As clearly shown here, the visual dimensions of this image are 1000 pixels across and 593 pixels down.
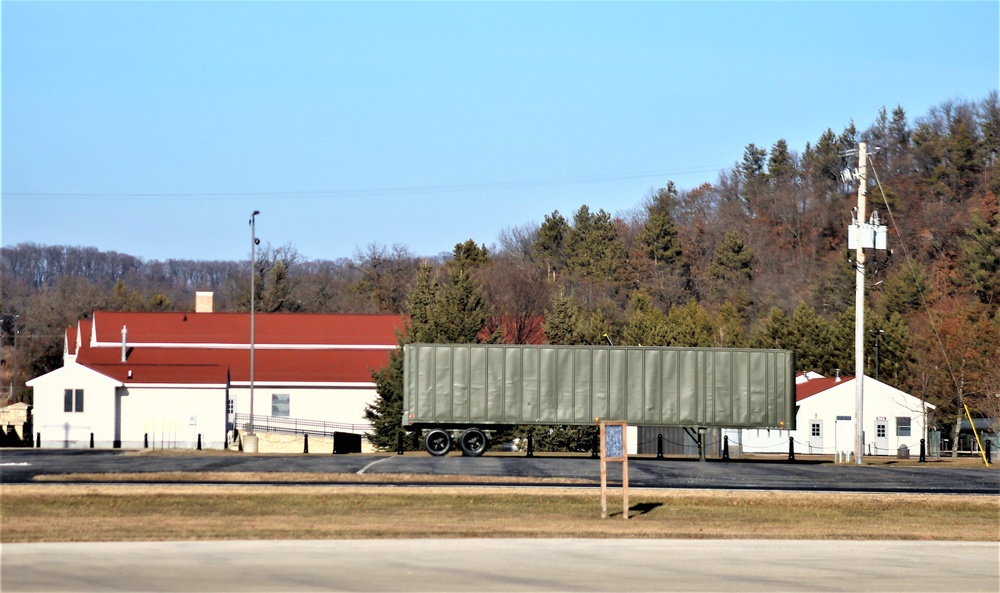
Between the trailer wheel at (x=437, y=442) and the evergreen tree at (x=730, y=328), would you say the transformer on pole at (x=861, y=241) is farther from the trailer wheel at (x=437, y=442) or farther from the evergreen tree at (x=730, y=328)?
the evergreen tree at (x=730, y=328)

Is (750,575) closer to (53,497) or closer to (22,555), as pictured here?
(22,555)

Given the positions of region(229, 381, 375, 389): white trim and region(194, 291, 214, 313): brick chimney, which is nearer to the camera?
region(229, 381, 375, 389): white trim

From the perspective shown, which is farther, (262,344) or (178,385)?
(262,344)

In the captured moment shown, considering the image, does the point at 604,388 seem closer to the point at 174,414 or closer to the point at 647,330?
the point at 174,414

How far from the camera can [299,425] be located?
195 ft

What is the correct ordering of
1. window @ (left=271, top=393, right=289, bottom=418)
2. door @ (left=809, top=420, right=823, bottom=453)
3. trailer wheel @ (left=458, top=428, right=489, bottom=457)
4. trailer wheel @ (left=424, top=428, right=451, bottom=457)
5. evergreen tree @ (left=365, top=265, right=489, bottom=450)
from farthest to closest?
1. window @ (left=271, top=393, right=289, bottom=418)
2. door @ (left=809, top=420, right=823, bottom=453)
3. evergreen tree @ (left=365, top=265, right=489, bottom=450)
4. trailer wheel @ (left=458, top=428, right=489, bottom=457)
5. trailer wheel @ (left=424, top=428, right=451, bottom=457)

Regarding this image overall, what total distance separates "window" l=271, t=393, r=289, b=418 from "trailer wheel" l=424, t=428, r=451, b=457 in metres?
26.5

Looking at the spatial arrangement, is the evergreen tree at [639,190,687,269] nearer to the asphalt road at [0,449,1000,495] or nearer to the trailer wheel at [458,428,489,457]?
the trailer wheel at [458,428,489,457]

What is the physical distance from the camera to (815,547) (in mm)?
17422

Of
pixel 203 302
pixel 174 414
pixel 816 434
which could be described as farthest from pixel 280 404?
pixel 816 434

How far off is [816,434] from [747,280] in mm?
42483

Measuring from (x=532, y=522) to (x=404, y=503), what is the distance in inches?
118

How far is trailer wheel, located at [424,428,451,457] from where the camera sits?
34.8 meters

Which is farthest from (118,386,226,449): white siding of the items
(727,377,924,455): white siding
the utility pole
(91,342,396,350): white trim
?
the utility pole
